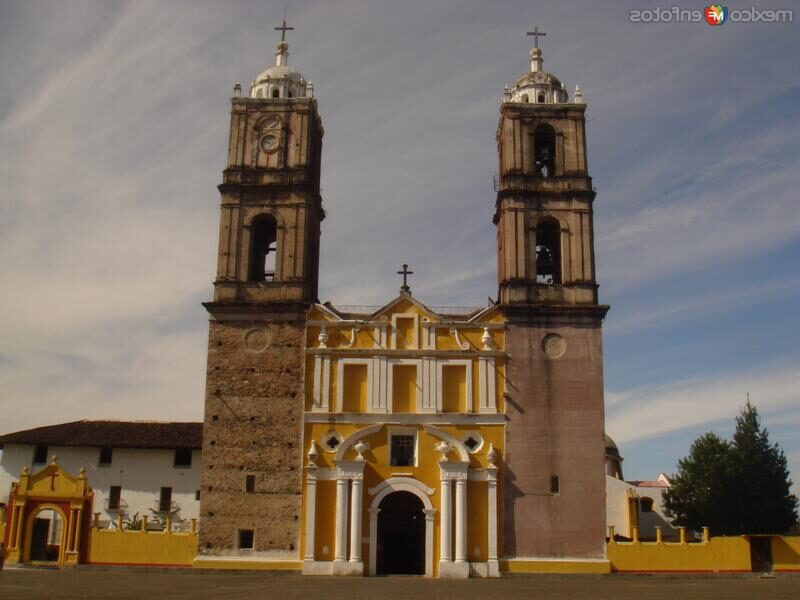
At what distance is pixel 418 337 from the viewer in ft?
113

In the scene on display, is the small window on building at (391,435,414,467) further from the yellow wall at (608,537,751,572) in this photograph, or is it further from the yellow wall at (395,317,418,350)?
the yellow wall at (608,537,751,572)

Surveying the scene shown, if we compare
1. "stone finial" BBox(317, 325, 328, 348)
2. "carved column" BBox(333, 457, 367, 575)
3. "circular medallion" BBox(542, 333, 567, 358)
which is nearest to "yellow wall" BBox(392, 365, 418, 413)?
"carved column" BBox(333, 457, 367, 575)

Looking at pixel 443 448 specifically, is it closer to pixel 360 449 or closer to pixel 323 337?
pixel 360 449

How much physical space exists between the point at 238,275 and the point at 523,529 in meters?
15.1

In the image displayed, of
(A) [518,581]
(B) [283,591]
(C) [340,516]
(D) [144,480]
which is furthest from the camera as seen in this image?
(D) [144,480]

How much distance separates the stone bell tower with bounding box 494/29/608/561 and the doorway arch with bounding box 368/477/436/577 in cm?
287

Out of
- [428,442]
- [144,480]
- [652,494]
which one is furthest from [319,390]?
[652,494]

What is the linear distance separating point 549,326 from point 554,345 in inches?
30.8

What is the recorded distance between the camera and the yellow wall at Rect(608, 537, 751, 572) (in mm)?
32188

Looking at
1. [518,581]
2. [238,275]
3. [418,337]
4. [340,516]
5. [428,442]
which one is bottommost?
[518,581]

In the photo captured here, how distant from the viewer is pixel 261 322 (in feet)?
114

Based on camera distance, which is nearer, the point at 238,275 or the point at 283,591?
the point at 283,591

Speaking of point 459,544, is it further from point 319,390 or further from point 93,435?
point 93,435

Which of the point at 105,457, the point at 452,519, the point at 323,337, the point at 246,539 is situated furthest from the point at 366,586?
the point at 105,457
